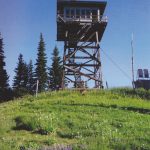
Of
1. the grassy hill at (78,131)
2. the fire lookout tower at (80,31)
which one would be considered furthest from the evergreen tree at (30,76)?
the grassy hill at (78,131)

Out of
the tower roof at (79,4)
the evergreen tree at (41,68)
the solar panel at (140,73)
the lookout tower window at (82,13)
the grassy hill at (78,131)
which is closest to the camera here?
the grassy hill at (78,131)

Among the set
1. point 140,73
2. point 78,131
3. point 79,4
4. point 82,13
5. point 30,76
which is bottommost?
point 78,131

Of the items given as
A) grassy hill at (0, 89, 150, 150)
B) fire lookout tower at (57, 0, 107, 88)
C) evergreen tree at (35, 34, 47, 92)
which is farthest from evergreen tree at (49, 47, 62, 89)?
grassy hill at (0, 89, 150, 150)

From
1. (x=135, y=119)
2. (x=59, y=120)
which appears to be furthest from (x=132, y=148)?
(x=135, y=119)

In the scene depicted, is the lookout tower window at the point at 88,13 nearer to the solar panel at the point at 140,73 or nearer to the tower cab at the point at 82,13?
the tower cab at the point at 82,13

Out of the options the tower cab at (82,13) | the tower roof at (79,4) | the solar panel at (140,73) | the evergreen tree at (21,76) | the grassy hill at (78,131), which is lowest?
the grassy hill at (78,131)

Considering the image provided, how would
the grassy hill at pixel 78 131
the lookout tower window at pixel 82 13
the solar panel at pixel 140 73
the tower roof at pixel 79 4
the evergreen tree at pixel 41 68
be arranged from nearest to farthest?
1. the grassy hill at pixel 78 131
2. the solar panel at pixel 140 73
3. the lookout tower window at pixel 82 13
4. the tower roof at pixel 79 4
5. the evergreen tree at pixel 41 68

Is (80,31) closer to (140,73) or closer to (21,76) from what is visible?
(140,73)

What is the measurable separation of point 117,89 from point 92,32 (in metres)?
16.4

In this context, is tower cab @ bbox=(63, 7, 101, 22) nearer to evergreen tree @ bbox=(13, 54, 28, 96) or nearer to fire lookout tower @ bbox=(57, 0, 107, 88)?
fire lookout tower @ bbox=(57, 0, 107, 88)

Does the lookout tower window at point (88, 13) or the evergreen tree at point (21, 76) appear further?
the evergreen tree at point (21, 76)

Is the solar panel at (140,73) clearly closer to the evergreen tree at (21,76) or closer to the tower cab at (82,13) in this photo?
the tower cab at (82,13)

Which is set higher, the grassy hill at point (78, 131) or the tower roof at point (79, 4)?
the tower roof at point (79, 4)

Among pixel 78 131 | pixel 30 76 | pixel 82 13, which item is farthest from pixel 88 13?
pixel 78 131
